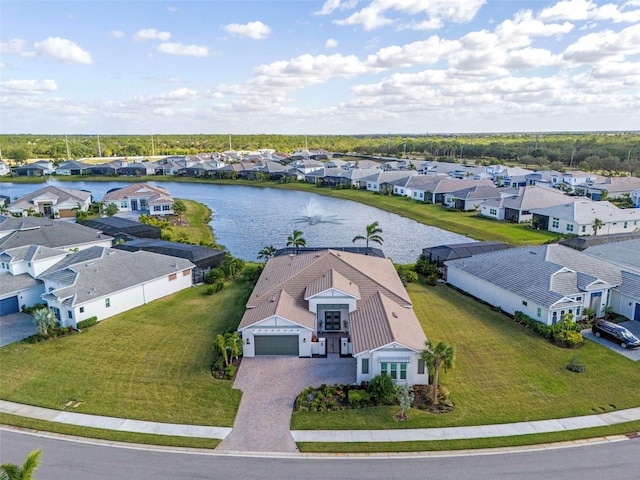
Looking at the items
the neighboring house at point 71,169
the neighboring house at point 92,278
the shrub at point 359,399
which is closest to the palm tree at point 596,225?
the shrub at point 359,399

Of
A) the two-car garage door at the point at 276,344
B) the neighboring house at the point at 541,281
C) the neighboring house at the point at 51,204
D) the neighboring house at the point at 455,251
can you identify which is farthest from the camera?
the neighboring house at the point at 51,204

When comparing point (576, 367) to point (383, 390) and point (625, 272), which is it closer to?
point (383, 390)

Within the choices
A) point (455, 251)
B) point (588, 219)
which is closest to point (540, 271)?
point (455, 251)

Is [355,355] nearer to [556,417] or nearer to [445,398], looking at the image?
[445,398]

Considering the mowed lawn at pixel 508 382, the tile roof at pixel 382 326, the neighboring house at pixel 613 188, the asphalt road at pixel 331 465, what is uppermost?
the neighboring house at pixel 613 188

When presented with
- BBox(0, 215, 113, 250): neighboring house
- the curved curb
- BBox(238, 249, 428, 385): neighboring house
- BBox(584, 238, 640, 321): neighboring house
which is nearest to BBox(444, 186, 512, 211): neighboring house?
BBox(584, 238, 640, 321): neighboring house

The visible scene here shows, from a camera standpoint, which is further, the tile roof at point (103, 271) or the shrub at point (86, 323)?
the tile roof at point (103, 271)

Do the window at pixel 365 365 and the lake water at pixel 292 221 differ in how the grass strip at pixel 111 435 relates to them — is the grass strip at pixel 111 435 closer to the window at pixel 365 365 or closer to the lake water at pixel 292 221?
the window at pixel 365 365
